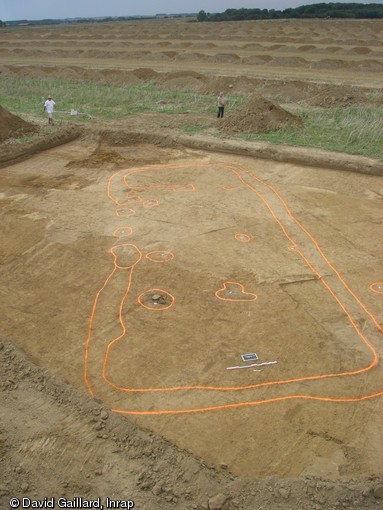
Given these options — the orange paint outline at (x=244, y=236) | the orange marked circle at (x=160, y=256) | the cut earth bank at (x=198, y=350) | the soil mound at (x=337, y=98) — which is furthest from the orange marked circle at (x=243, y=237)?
the soil mound at (x=337, y=98)

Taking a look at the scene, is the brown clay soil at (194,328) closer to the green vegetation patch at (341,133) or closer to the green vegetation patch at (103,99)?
the green vegetation patch at (341,133)

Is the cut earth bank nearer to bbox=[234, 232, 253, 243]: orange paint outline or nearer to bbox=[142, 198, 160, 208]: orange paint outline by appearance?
bbox=[234, 232, 253, 243]: orange paint outline

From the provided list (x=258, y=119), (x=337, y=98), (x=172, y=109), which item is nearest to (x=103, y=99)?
(x=172, y=109)

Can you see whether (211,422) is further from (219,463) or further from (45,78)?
(45,78)

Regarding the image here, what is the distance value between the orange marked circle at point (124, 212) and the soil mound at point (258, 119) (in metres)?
7.05

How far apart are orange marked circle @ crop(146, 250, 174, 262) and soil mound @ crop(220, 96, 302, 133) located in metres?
8.78

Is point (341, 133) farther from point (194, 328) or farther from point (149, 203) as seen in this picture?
point (194, 328)

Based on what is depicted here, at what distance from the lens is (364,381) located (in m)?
5.92

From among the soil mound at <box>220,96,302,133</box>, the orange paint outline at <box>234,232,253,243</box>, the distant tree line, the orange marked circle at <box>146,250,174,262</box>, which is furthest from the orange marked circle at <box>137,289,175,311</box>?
the distant tree line

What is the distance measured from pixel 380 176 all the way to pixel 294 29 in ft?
168

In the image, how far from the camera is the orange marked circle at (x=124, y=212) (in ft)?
35.0

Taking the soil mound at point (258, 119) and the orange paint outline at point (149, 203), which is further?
the soil mound at point (258, 119)

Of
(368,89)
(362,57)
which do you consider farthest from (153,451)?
(362,57)

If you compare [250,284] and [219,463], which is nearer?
[219,463]
